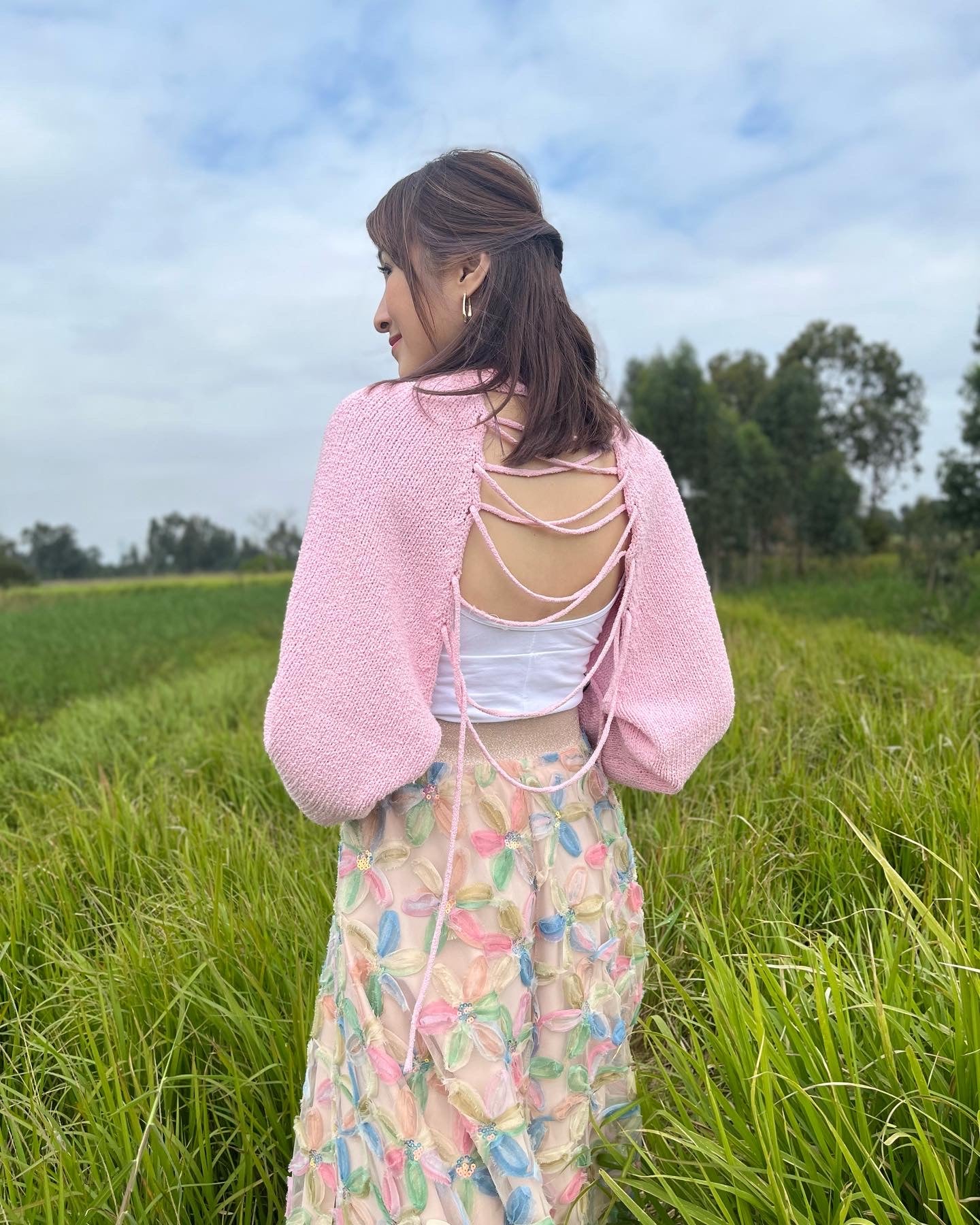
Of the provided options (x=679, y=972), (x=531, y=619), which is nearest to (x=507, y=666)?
(x=531, y=619)

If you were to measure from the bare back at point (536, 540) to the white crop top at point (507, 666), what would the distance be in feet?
0.07

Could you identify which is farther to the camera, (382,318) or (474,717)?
(382,318)

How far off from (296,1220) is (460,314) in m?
1.25

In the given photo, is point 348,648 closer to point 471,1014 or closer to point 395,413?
point 395,413

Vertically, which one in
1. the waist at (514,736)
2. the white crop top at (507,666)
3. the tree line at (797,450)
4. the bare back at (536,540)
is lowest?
the waist at (514,736)

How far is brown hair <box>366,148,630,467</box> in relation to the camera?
112cm

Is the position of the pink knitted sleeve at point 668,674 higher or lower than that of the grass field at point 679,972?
higher

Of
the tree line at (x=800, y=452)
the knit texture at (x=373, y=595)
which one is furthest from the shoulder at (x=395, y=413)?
the tree line at (x=800, y=452)

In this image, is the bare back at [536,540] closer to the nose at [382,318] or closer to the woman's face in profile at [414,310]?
the woman's face in profile at [414,310]

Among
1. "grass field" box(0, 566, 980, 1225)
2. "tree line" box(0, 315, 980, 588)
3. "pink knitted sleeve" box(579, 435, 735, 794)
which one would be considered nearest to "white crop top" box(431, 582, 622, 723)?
"pink knitted sleeve" box(579, 435, 735, 794)

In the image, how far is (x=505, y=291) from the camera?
3.78 ft

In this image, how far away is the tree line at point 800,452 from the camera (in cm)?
1493

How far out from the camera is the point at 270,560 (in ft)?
172

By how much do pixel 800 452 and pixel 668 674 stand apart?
27.3 m
